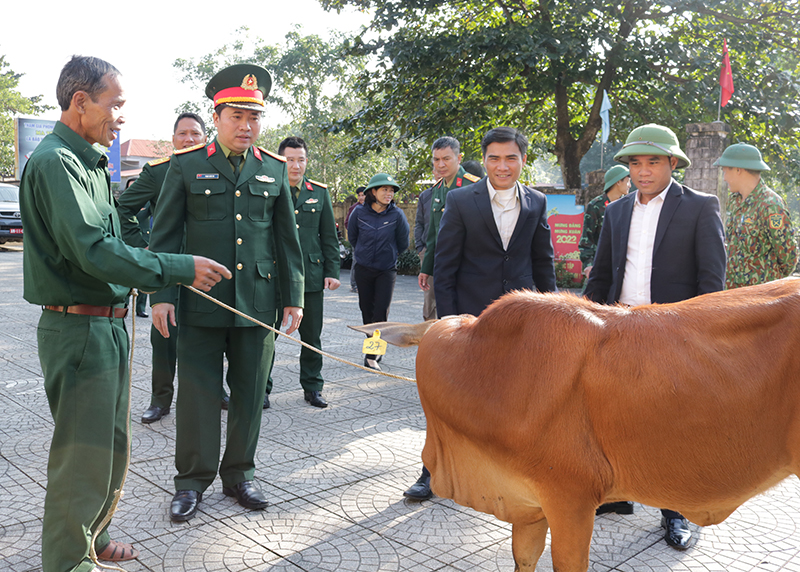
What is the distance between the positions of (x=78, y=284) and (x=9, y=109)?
45.6m

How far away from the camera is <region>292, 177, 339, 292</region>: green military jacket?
5824 mm

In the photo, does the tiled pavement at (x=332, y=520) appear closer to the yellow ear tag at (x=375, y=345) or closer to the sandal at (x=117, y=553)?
the sandal at (x=117, y=553)

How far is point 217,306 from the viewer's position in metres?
3.50

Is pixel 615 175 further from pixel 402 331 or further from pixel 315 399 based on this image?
pixel 402 331

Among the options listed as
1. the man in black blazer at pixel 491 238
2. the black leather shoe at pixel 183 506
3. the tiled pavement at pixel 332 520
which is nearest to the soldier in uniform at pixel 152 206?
the tiled pavement at pixel 332 520

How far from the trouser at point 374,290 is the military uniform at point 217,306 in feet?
10.7

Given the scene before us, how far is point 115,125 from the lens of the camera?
2.65m

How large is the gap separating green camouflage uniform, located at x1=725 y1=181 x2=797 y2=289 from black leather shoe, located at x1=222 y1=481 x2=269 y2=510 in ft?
12.2

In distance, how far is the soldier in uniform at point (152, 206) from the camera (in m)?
5.00

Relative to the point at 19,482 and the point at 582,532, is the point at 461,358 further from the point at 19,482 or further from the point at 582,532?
the point at 19,482

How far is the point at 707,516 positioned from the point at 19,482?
3.54 meters

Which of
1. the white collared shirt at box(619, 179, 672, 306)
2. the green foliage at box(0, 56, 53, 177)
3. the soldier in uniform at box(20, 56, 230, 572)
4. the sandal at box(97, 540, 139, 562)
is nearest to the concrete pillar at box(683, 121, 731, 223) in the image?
the white collared shirt at box(619, 179, 672, 306)

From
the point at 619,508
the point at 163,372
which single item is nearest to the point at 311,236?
the point at 163,372

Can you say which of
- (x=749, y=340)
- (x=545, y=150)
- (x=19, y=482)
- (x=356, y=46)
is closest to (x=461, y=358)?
(x=749, y=340)
